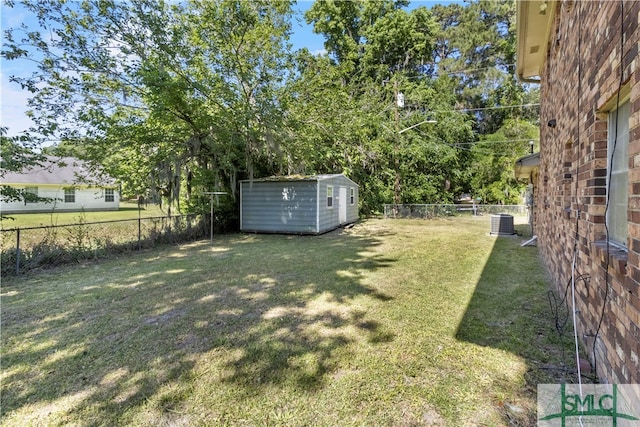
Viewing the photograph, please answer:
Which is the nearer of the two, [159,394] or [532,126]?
[159,394]

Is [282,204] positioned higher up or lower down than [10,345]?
higher up

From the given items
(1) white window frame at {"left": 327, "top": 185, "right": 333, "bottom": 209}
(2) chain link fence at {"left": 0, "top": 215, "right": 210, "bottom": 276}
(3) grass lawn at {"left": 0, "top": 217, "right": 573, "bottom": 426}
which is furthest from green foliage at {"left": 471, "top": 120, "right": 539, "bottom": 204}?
(2) chain link fence at {"left": 0, "top": 215, "right": 210, "bottom": 276}

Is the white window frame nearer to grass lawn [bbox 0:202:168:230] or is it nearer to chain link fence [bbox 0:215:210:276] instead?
chain link fence [bbox 0:215:210:276]

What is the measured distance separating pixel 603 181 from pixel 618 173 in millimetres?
200

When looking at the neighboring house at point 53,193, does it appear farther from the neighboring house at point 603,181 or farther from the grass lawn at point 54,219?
the neighboring house at point 603,181

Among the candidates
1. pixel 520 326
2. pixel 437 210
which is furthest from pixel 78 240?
pixel 437 210

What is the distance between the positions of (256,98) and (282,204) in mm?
3346

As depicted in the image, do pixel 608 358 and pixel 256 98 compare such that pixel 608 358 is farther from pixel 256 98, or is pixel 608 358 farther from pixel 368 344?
pixel 256 98

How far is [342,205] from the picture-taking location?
13.2m

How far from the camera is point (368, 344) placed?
2951 millimetres

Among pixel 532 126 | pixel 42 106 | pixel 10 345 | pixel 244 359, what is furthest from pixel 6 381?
pixel 532 126

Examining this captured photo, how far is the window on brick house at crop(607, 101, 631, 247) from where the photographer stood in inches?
83.0

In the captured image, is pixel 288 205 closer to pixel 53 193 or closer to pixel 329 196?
pixel 329 196

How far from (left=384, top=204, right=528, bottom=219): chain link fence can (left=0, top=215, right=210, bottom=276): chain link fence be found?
10.7m
